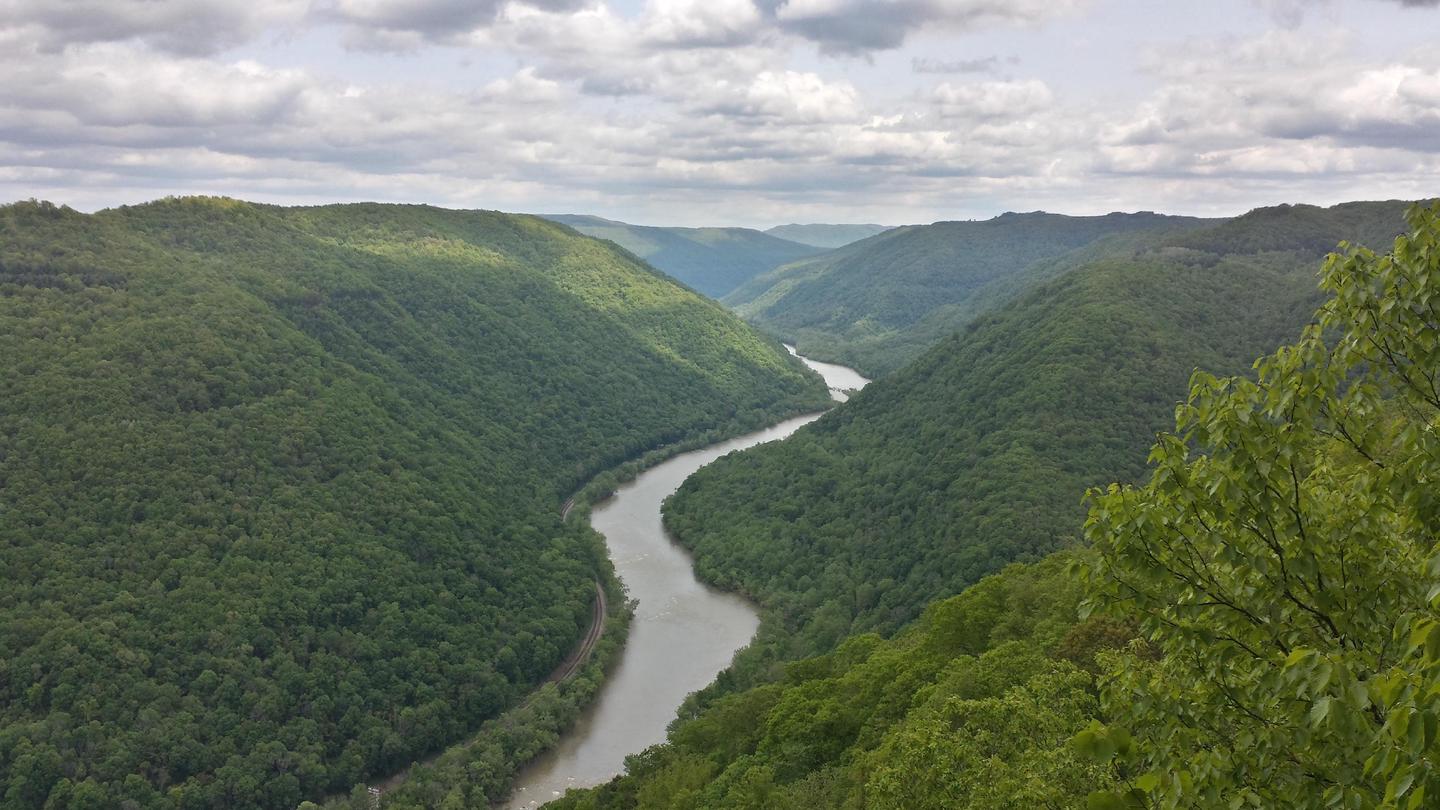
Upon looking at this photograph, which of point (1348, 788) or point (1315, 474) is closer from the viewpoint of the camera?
point (1348, 788)

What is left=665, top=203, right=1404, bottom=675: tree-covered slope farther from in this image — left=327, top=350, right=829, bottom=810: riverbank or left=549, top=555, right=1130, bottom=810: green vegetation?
left=549, top=555, right=1130, bottom=810: green vegetation

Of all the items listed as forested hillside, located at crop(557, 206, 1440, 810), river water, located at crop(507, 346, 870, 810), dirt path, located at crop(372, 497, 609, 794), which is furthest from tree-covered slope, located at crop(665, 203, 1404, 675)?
forested hillside, located at crop(557, 206, 1440, 810)

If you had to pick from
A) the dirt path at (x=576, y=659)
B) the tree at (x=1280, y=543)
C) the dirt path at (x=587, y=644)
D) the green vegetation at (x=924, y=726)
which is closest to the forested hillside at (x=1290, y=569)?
the tree at (x=1280, y=543)

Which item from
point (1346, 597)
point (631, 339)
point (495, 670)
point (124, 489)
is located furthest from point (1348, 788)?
point (631, 339)

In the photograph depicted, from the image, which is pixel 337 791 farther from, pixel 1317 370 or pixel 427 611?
pixel 1317 370

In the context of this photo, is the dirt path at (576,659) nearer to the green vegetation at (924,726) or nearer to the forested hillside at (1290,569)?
the green vegetation at (924,726)

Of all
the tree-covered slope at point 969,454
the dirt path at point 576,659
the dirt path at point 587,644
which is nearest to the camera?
the dirt path at point 576,659
